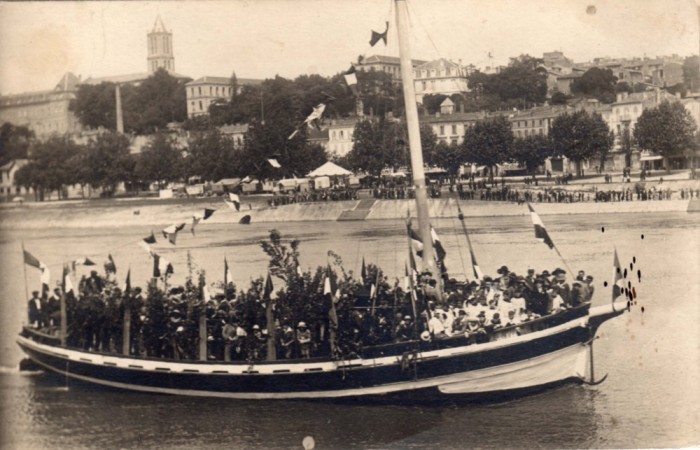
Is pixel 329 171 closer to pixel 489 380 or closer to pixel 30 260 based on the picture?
pixel 489 380

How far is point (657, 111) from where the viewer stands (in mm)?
6477

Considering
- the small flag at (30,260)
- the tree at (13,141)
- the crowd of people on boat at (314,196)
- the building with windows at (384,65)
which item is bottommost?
the small flag at (30,260)

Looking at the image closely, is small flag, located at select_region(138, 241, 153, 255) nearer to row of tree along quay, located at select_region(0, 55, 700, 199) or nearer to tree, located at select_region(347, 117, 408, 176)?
row of tree along quay, located at select_region(0, 55, 700, 199)

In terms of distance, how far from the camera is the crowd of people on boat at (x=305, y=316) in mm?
5707

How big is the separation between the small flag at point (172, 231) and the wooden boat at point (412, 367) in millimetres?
980

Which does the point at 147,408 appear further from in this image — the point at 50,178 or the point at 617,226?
the point at 617,226

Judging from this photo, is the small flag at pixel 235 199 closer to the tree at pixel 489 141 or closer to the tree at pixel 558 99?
the tree at pixel 489 141

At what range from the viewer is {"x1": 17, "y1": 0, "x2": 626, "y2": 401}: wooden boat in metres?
5.62

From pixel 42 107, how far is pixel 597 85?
13.3 ft

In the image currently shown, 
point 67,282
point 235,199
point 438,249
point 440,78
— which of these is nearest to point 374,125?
point 440,78

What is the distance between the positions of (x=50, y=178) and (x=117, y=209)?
34.0 inches

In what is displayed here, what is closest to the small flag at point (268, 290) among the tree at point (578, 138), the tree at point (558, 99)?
the tree at point (578, 138)

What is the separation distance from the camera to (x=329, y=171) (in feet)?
22.1

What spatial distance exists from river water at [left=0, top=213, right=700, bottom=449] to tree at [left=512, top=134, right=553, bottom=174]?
48 centimetres
